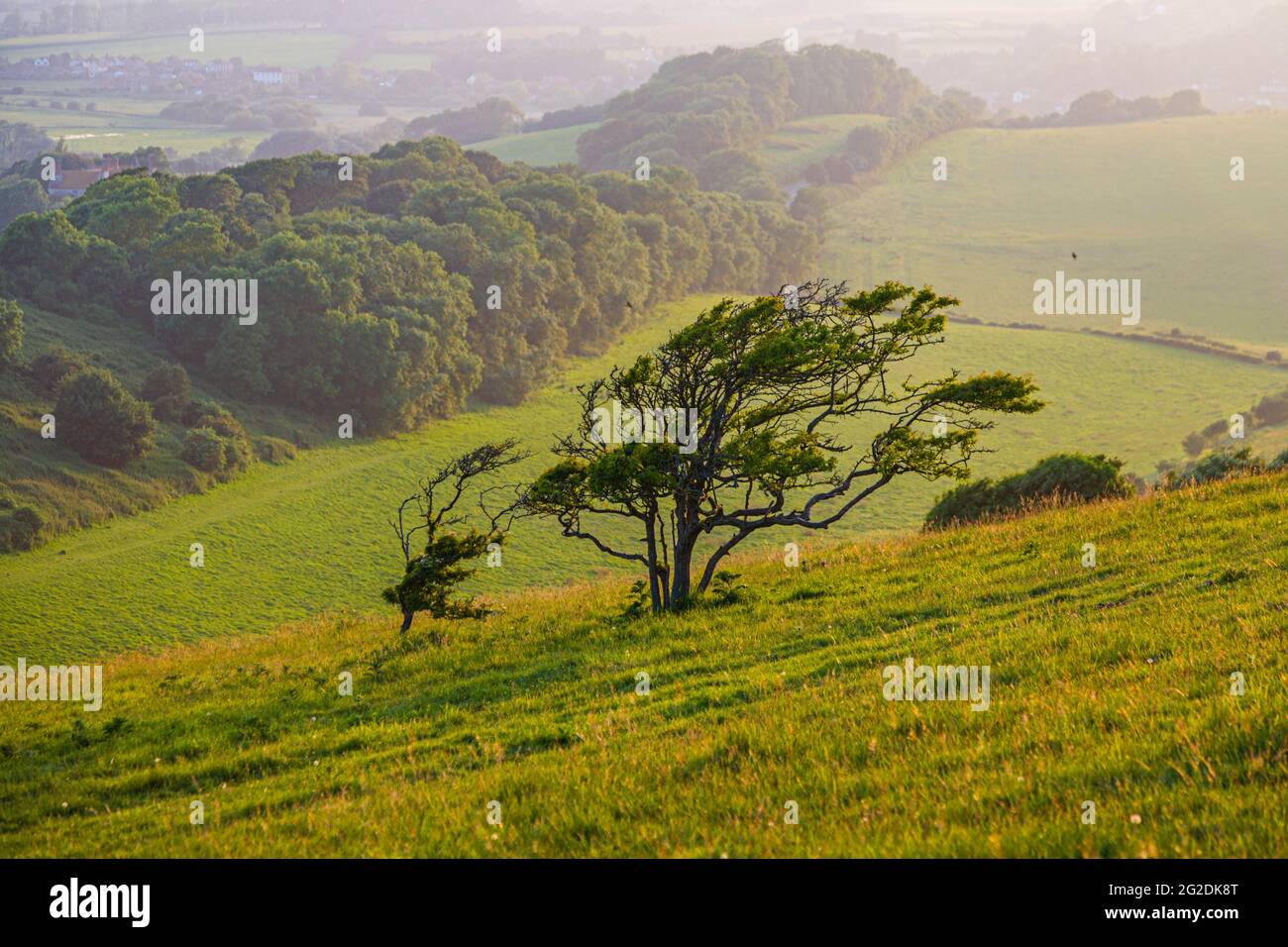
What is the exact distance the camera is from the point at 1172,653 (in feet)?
35.1

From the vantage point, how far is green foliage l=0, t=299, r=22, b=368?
62.2 m

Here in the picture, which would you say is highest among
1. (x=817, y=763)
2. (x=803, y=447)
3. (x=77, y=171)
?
(x=77, y=171)

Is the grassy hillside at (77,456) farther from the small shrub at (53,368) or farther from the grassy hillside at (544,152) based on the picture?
the grassy hillside at (544,152)

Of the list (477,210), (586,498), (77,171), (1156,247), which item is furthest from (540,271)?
(1156,247)

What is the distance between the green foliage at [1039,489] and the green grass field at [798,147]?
475ft

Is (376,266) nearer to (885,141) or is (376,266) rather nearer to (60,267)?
(60,267)

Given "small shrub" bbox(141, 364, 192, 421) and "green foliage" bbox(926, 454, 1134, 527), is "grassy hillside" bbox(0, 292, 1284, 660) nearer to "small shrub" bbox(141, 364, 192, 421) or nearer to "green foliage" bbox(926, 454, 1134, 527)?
"small shrub" bbox(141, 364, 192, 421)

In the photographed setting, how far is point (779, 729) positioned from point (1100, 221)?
160701mm

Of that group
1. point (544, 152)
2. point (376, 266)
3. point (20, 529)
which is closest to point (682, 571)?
point (20, 529)

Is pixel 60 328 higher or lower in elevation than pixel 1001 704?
higher
